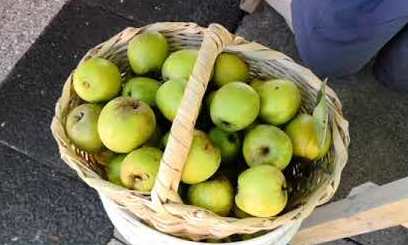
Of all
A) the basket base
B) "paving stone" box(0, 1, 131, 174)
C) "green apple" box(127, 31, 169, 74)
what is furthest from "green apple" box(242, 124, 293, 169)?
"paving stone" box(0, 1, 131, 174)

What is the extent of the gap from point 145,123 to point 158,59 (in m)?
0.18

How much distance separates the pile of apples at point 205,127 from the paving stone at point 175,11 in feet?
2.08

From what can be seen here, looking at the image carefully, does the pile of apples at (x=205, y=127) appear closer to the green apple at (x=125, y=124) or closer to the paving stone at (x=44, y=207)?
the green apple at (x=125, y=124)

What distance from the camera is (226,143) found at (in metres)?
1.12

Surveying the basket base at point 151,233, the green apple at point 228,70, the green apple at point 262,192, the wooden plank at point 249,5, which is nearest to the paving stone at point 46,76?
the wooden plank at point 249,5

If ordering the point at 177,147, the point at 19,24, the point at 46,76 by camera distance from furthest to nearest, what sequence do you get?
the point at 19,24 → the point at 46,76 → the point at 177,147

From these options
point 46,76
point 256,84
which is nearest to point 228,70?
point 256,84

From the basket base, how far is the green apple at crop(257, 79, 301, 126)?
0.60ft

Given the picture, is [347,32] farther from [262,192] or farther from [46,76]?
[46,76]

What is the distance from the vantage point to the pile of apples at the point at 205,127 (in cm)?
103

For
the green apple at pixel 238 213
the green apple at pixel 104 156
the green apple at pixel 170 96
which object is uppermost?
the green apple at pixel 170 96

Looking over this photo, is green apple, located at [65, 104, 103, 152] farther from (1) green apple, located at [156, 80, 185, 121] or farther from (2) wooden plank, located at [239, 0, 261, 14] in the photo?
(2) wooden plank, located at [239, 0, 261, 14]

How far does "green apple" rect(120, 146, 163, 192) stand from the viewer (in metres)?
1.02

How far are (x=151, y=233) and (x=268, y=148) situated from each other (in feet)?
0.77
